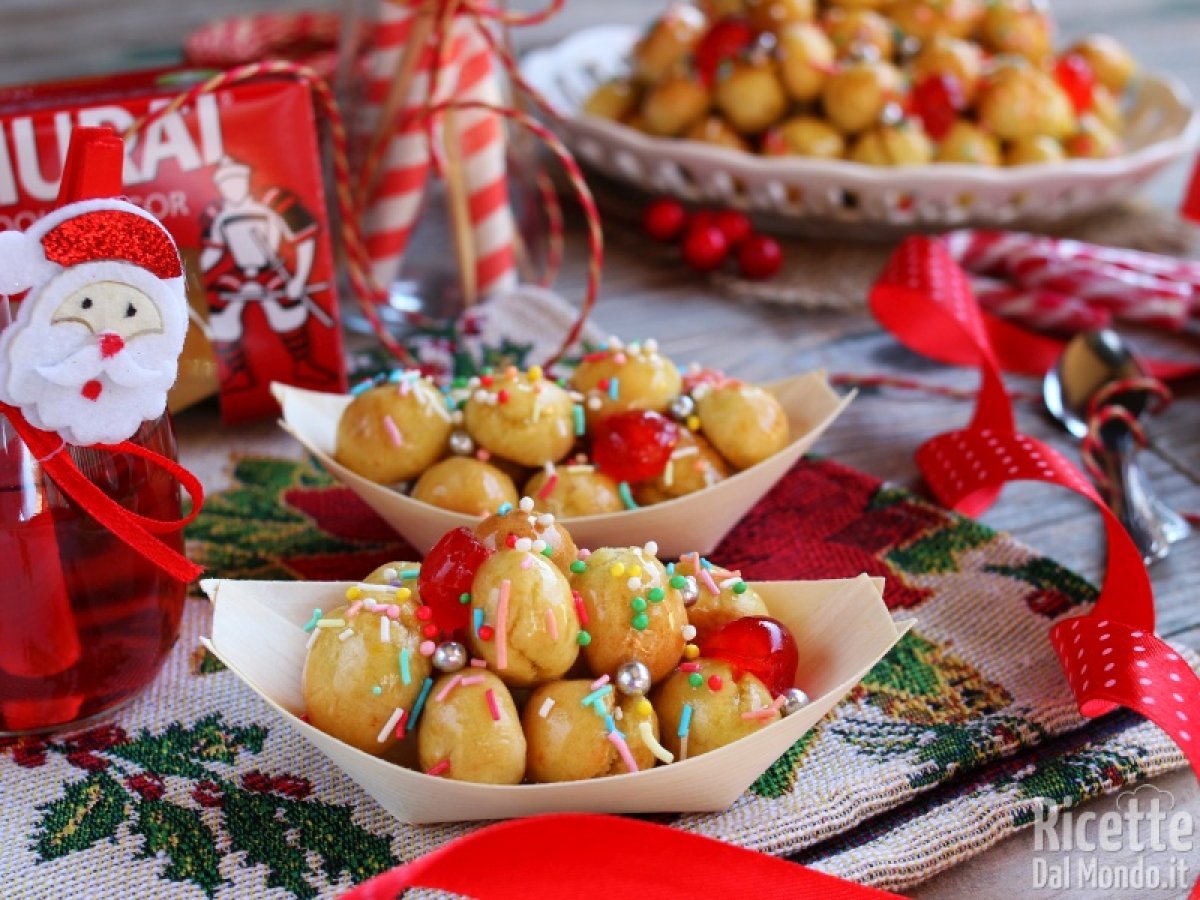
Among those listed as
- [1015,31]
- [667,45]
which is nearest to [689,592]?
[667,45]

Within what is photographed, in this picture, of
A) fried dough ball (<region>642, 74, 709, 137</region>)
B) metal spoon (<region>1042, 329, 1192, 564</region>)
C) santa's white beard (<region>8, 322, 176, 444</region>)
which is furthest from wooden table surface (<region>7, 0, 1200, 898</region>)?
santa's white beard (<region>8, 322, 176, 444</region>)

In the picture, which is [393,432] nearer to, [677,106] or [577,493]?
[577,493]

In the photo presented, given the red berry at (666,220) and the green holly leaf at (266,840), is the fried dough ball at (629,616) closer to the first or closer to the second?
the green holly leaf at (266,840)

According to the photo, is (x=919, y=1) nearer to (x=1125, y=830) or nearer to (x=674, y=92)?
(x=674, y=92)

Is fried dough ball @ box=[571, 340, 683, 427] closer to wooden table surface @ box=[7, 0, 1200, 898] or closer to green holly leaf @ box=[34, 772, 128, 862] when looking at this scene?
wooden table surface @ box=[7, 0, 1200, 898]

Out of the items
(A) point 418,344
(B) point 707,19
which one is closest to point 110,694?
(A) point 418,344

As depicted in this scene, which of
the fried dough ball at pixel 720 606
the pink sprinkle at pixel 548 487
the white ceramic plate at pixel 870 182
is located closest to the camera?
the fried dough ball at pixel 720 606

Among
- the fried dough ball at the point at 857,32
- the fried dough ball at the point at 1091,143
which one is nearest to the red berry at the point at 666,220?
the fried dough ball at the point at 857,32
